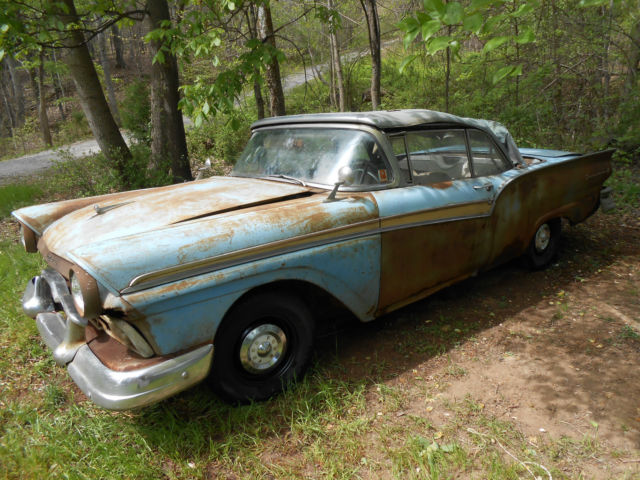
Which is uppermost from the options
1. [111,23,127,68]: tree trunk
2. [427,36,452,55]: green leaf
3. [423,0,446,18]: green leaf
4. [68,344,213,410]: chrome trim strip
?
[111,23,127,68]: tree trunk

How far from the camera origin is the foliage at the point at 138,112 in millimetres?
10125

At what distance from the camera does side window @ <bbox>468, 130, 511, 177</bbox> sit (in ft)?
12.6

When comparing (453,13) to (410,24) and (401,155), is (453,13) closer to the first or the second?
(410,24)

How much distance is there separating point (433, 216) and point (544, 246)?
1.97 metres

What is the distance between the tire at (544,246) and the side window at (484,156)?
0.87 m

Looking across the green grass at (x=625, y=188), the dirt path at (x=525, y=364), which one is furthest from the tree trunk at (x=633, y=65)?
the dirt path at (x=525, y=364)

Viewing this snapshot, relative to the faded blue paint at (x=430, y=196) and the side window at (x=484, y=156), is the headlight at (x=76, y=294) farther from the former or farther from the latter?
the side window at (x=484, y=156)

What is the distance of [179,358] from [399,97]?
43.7ft

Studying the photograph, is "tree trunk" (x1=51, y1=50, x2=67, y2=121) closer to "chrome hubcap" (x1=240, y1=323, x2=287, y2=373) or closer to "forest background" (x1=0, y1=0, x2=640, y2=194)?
"forest background" (x1=0, y1=0, x2=640, y2=194)

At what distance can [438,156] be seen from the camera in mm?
3775

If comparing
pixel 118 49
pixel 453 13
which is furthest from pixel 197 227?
pixel 118 49

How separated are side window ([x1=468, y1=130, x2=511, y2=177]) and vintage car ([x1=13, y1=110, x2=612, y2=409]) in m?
0.01

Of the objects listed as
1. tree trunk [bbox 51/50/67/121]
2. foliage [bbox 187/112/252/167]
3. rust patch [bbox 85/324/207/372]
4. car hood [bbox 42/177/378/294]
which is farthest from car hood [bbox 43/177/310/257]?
tree trunk [bbox 51/50/67/121]

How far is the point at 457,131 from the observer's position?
375 centimetres
